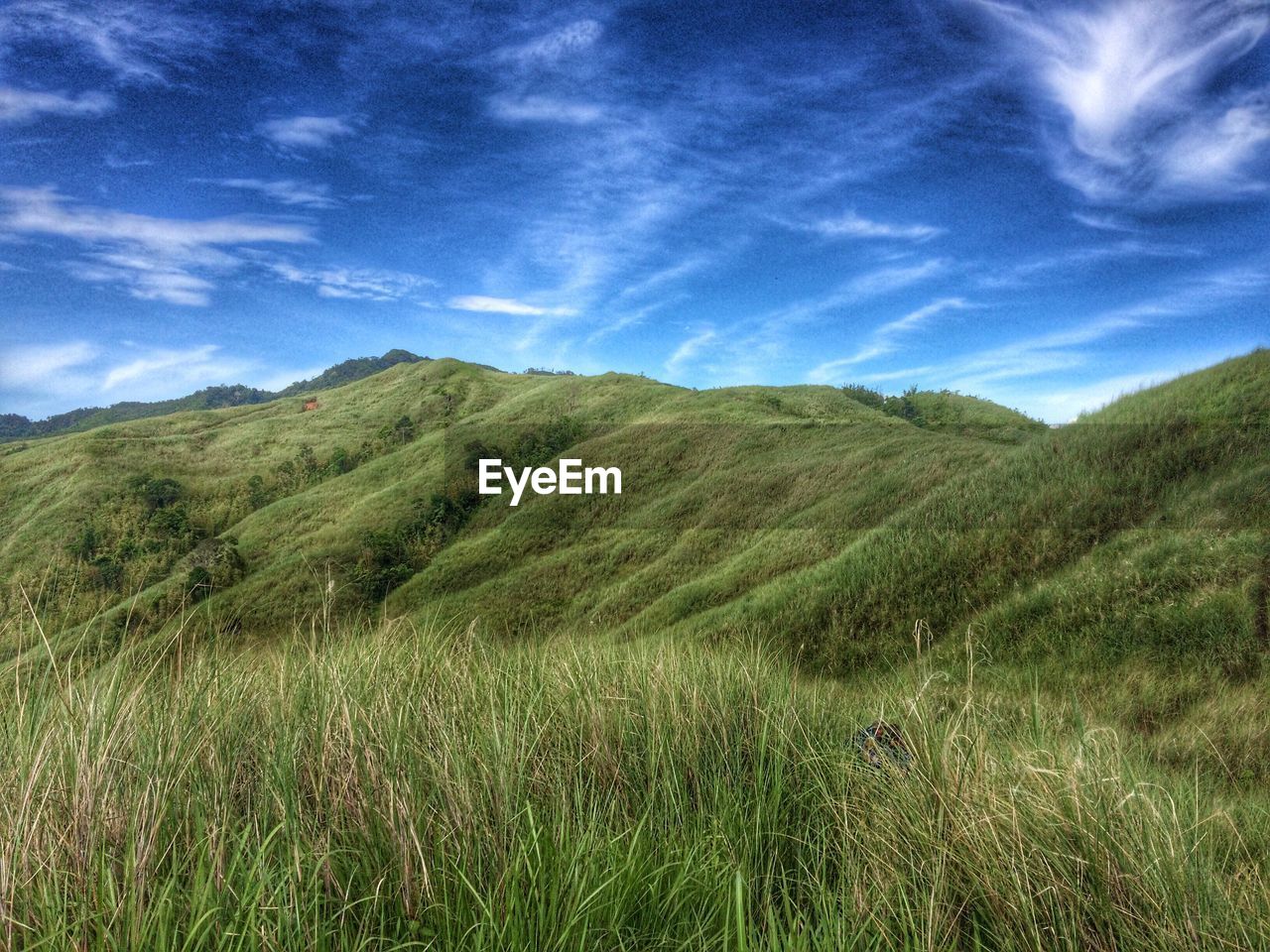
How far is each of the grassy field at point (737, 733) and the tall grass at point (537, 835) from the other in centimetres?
3

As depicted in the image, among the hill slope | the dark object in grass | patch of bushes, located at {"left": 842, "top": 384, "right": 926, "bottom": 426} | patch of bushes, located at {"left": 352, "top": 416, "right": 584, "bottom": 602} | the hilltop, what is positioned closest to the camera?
the dark object in grass

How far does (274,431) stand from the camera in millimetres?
53000

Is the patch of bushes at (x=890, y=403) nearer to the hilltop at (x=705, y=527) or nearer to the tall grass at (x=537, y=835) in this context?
the hilltop at (x=705, y=527)

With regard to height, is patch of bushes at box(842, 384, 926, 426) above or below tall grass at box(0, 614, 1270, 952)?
above

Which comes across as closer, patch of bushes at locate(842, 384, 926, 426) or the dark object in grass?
the dark object in grass

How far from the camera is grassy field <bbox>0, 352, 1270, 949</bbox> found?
2.85 metres

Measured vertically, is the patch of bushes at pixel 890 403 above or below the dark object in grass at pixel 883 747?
above

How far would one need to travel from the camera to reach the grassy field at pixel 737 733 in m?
2.85

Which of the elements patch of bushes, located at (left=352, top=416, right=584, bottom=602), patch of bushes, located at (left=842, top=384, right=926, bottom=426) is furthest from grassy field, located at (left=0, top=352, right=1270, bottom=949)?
patch of bushes, located at (left=842, top=384, right=926, bottom=426)

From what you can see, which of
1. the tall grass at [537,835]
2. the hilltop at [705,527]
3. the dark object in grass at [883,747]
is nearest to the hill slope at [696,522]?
the hilltop at [705,527]

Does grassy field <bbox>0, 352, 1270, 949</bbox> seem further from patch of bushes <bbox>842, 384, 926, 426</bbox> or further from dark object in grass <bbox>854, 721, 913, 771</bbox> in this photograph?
patch of bushes <bbox>842, 384, 926, 426</bbox>

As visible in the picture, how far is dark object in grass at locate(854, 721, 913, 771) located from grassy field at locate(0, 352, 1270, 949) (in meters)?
0.12

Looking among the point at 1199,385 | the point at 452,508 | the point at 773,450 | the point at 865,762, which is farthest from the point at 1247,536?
the point at 452,508

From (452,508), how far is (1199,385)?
26.1 metres
